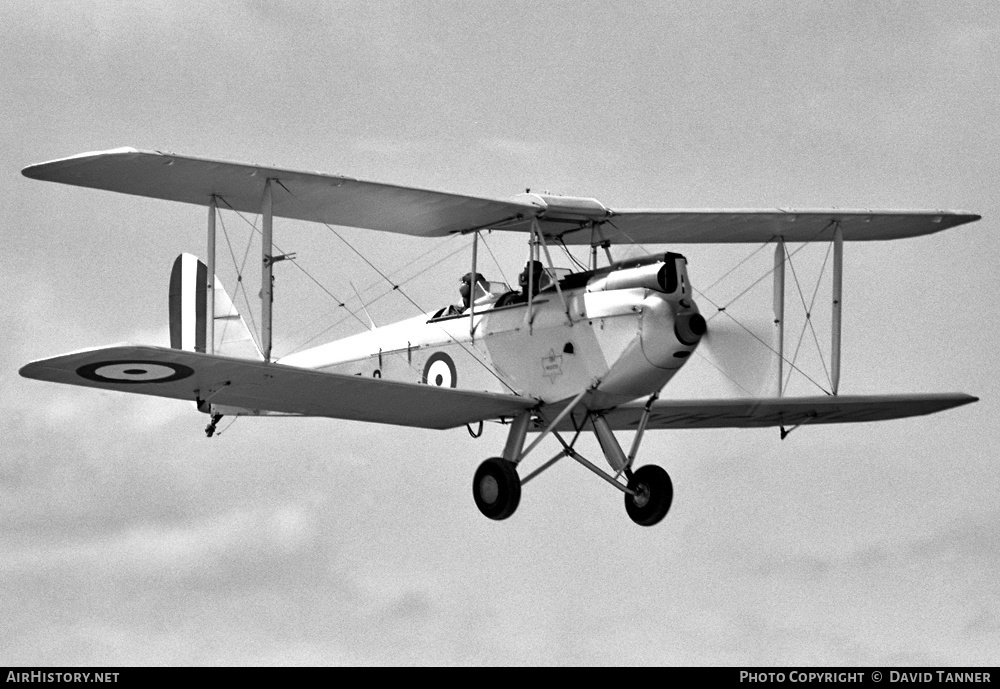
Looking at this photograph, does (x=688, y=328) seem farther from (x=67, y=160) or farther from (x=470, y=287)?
(x=67, y=160)

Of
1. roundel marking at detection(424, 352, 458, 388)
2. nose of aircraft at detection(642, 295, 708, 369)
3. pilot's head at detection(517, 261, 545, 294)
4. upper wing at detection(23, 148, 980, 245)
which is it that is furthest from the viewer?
roundel marking at detection(424, 352, 458, 388)

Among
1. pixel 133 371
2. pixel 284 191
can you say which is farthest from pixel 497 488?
pixel 133 371

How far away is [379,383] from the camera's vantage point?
17328mm

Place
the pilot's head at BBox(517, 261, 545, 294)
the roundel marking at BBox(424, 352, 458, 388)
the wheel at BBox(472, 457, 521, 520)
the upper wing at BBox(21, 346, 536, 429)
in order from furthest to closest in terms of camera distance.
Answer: the roundel marking at BBox(424, 352, 458, 388) < the pilot's head at BBox(517, 261, 545, 294) < the wheel at BBox(472, 457, 521, 520) < the upper wing at BBox(21, 346, 536, 429)

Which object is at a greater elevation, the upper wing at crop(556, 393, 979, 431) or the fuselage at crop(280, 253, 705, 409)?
the fuselage at crop(280, 253, 705, 409)

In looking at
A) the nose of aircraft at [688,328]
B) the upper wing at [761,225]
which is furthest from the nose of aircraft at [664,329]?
the upper wing at [761,225]

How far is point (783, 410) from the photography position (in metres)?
20.3

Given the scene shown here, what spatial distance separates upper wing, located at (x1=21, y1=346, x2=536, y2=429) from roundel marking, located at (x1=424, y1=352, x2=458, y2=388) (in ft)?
1.48

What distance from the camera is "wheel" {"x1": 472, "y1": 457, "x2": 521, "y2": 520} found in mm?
17766

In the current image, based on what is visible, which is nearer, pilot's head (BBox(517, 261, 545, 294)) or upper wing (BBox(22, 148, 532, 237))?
upper wing (BBox(22, 148, 532, 237))

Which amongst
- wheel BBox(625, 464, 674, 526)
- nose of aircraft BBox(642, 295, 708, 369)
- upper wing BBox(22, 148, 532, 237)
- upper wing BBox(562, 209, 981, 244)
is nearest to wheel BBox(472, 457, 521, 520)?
wheel BBox(625, 464, 674, 526)

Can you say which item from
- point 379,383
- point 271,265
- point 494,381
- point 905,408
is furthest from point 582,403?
point 905,408

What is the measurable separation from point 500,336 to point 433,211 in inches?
54.7

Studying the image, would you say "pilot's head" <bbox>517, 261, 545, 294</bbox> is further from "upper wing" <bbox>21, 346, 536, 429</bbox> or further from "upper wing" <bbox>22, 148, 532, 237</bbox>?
"upper wing" <bbox>21, 346, 536, 429</bbox>
